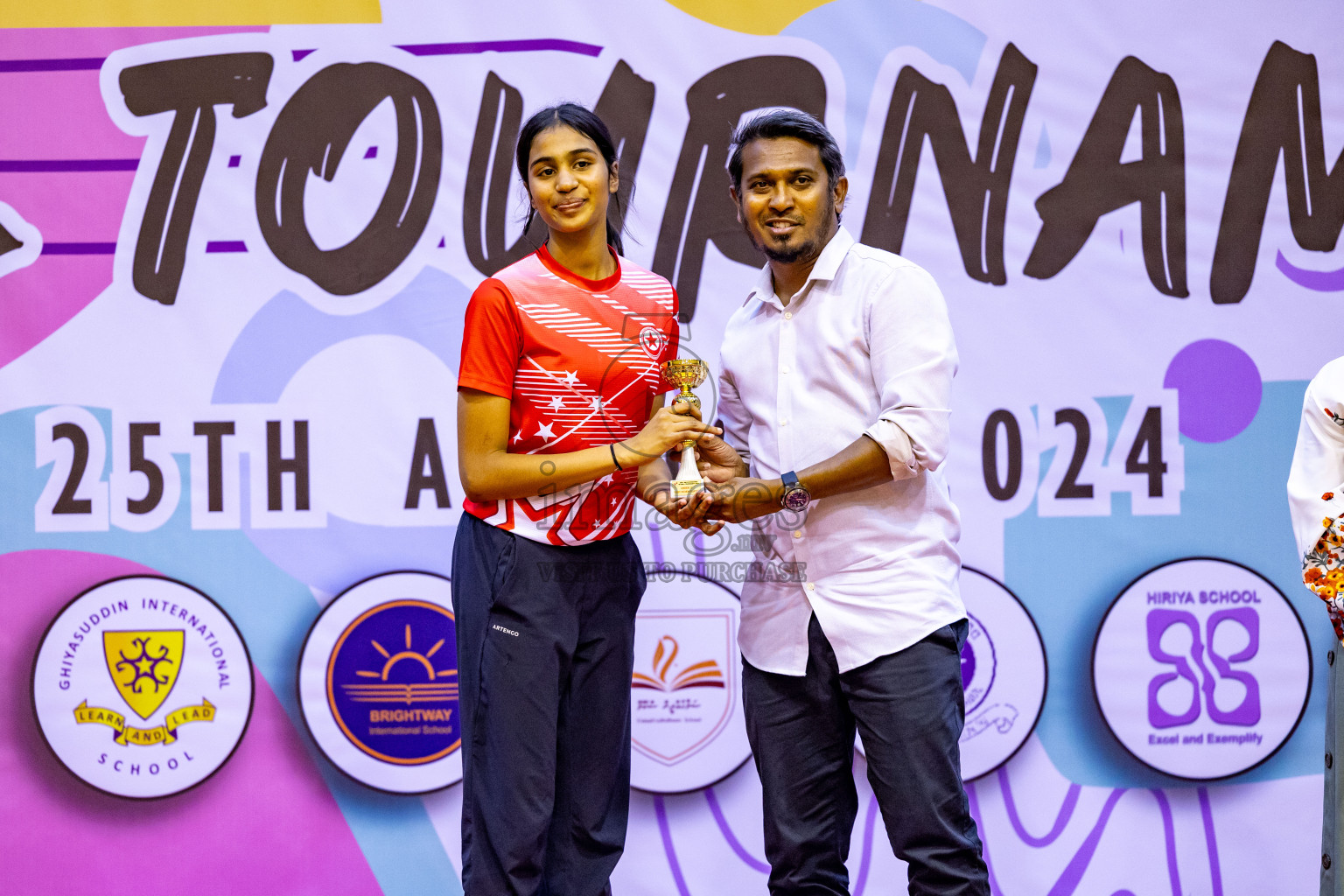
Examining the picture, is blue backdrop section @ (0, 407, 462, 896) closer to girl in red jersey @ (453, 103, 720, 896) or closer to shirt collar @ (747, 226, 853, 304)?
girl in red jersey @ (453, 103, 720, 896)

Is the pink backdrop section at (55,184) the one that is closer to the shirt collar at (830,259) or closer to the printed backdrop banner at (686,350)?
the printed backdrop banner at (686,350)

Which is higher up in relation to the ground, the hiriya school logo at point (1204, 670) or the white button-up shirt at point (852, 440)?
the white button-up shirt at point (852, 440)

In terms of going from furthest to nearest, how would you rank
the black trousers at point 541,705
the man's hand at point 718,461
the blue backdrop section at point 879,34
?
the blue backdrop section at point 879,34 < the man's hand at point 718,461 < the black trousers at point 541,705

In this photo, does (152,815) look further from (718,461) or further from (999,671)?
(999,671)

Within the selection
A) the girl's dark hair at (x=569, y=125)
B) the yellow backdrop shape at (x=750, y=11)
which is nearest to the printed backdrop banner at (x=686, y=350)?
the yellow backdrop shape at (x=750, y=11)

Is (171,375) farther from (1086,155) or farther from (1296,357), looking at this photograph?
(1296,357)

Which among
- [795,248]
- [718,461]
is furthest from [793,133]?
[718,461]

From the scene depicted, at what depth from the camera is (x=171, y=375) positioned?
3053 millimetres

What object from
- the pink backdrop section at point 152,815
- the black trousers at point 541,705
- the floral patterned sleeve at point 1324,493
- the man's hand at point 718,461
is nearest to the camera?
the floral patterned sleeve at point 1324,493

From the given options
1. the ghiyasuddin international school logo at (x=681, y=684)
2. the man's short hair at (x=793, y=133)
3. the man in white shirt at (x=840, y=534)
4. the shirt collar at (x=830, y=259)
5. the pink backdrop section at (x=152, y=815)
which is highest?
the man's short hair at (x=793, y=133)

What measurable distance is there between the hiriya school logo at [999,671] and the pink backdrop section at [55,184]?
109 inches

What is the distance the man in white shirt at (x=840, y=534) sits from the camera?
1929 mm

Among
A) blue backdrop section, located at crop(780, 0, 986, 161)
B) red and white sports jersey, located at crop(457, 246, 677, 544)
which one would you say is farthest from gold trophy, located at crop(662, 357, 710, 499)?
blue backdrop section, located at crop(780, 0, 986, 161)

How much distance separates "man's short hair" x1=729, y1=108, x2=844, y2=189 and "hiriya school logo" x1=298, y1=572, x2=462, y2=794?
163cm
